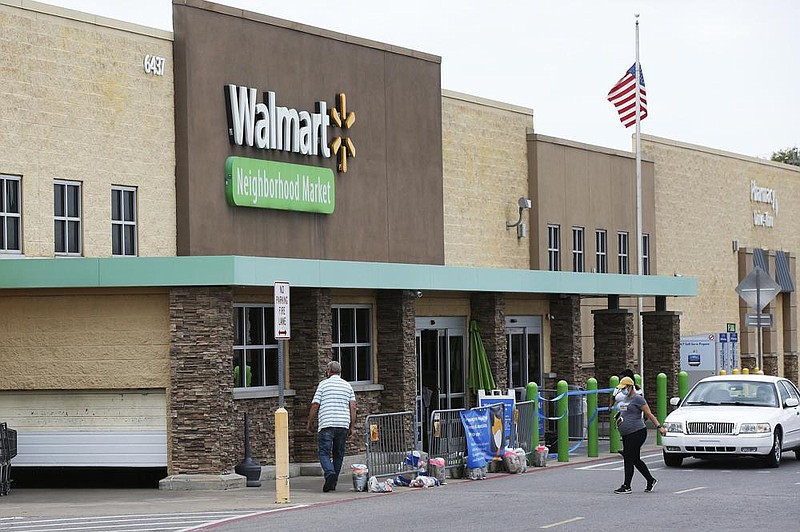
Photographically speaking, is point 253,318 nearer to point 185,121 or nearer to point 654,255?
point 185,121

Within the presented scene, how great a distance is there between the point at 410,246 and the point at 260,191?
5413 mm

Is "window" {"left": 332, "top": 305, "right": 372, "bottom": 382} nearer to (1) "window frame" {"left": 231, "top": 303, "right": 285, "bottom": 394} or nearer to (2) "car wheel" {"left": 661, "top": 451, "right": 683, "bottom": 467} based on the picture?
(1) "window frame" {"left": 231, "top": 303, "right": 285, "bottom": 394}

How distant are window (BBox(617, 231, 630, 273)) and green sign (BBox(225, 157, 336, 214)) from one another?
45.4 ft

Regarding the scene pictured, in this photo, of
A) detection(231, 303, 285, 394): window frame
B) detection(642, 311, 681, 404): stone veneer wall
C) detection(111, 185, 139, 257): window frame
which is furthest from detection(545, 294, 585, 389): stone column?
detection(111, 185, 139, 257): window frame

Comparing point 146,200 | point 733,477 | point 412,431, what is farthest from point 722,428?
point 146,200

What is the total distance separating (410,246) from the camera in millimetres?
31188

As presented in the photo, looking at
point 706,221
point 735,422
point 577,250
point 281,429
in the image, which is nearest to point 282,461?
point 281,429

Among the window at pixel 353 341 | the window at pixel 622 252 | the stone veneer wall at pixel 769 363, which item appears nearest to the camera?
the window at pixel 353 341

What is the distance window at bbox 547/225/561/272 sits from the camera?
1454 inches

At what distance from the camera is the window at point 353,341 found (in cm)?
2681

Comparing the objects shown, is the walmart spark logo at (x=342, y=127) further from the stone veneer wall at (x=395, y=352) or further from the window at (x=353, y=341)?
the window at (x=353, y=341)

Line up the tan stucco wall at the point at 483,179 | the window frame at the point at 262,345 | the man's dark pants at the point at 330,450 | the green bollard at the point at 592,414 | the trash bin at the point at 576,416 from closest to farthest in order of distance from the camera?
the man's dark pants at the point at 330,450 → the window frame at the point at 262,345 → the green bollard at the point at 592,414 → the trash bin at the point at 576,416 → the tan stucco wall at the point at 483,179

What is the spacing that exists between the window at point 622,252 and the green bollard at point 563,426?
13.1m

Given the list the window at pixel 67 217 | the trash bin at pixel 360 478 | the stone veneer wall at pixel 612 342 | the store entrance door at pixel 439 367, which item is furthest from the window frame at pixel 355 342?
the stone veneer wall at pixel 612 342
